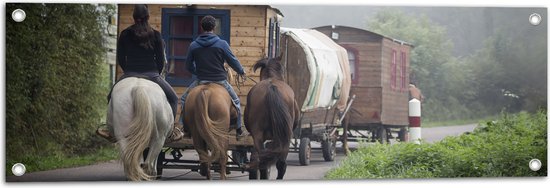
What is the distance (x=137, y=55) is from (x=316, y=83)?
7.04ft

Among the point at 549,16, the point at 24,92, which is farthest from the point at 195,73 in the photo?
the point at 549,16

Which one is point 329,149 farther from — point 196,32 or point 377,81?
point 196,32

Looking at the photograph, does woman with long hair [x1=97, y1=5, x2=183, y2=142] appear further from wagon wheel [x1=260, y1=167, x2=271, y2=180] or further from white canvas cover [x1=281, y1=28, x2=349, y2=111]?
white canvas cover [x1=281, y1=28, x2=349, y2=111]

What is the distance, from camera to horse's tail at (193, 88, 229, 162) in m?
13.2

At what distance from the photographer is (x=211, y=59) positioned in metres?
13.5

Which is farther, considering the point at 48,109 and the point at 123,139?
the point at 48,109

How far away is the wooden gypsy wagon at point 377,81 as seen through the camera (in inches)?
559

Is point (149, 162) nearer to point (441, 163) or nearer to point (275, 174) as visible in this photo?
point (275, 174)

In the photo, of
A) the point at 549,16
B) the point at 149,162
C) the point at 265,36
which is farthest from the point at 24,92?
the point at 549,16

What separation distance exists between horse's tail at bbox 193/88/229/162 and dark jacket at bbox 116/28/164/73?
1.48ft

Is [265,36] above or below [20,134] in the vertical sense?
above

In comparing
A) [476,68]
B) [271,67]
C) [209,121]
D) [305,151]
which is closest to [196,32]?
[271,67]

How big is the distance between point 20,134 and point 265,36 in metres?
2.26

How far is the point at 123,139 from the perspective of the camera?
13.0 metres
